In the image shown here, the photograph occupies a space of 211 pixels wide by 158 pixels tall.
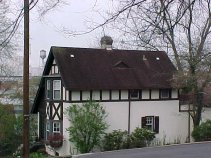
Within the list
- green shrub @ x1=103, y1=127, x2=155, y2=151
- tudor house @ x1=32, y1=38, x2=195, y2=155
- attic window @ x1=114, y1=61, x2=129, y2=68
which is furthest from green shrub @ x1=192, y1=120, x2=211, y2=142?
attic window @ x1=114, y1=61, x2=129, y2=68

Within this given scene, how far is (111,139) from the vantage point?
3109 cm

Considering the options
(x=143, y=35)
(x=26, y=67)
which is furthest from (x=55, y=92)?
(x=143, y=35)

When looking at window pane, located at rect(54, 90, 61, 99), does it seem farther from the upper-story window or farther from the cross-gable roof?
the cross-gable roof

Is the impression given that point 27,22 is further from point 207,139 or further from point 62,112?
point 207,139

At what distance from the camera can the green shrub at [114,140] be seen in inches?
1214

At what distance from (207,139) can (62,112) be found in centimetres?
1119

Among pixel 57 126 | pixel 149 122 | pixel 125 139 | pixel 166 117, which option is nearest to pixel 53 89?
pixel 57 126

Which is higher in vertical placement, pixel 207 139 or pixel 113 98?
pixel 113 98

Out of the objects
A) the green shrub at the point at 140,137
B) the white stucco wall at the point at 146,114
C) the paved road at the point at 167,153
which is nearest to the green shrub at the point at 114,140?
the green shrub at the point at 140,137

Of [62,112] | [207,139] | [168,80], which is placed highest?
[168,80]

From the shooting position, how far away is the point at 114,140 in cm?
3097

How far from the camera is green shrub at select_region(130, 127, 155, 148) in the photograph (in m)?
31.5

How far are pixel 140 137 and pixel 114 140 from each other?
212 cm

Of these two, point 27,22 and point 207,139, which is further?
point 207,139
